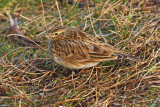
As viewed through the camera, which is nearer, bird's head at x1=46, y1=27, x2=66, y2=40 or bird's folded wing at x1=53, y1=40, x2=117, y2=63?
bird's folded wing at x1=53, y1=40, x2=117, y2=63

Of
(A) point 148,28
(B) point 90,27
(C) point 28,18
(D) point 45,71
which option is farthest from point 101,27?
(C) point 28,18

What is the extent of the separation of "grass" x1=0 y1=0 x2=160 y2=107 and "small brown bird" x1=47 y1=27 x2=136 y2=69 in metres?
0.34

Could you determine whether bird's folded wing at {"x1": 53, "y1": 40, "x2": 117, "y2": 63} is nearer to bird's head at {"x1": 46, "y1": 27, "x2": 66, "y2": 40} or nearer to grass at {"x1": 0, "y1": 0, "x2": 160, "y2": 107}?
bird's head at {"x1": 46, "y1": 27, "x2": 66, "y2": 40}

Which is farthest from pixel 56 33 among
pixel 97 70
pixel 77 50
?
pixel 97 70

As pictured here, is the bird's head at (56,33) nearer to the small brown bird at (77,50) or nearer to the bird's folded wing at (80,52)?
the small brown bird at (77,50)

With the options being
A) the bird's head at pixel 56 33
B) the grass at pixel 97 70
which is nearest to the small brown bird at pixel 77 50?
the bird's head at pixel 56 33

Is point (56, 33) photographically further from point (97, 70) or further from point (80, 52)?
point (97, 70)

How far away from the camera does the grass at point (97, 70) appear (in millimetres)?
4695

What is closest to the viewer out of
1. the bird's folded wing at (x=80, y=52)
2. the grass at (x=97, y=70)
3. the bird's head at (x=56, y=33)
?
the grass at (x=97, y=70)

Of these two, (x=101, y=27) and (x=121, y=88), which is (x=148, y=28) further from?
(x=121, y=88)

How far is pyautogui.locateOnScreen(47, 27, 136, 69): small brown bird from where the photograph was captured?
5.02 metres

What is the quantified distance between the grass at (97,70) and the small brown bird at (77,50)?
0.34 meters

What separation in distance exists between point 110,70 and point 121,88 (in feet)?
2.11

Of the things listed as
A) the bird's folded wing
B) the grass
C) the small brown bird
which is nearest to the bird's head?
the small brown bird
